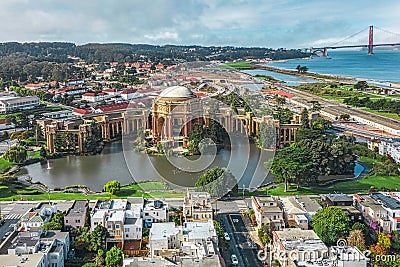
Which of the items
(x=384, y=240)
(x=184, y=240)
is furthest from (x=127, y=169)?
(x=384, y=240)

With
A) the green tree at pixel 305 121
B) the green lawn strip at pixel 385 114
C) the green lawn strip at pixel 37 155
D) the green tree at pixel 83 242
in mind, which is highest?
the green tree at pixel 305 121

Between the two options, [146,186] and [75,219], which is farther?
[146,186]

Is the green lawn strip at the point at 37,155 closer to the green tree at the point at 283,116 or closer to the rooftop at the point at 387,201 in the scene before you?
the green tree at the point at 283,116

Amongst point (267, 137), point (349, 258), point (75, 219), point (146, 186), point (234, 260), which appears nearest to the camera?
point (349, 258)

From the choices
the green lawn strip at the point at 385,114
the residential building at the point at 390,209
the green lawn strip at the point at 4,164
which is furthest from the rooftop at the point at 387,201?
the green lawn strip at the point at 385,114

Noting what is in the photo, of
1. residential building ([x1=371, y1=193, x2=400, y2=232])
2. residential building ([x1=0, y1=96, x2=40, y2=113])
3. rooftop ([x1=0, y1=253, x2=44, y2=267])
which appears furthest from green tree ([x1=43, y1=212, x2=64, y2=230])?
residential building ([x1=0, y1=96, x2=40, y2=113])

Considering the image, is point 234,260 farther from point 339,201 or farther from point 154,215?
point 339,201

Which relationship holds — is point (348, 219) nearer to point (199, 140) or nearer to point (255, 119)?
point (199, 140)
